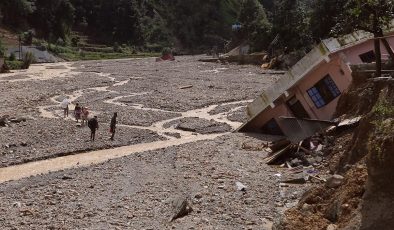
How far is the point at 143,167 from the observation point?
81.7 ft

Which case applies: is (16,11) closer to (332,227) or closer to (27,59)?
(27,59)

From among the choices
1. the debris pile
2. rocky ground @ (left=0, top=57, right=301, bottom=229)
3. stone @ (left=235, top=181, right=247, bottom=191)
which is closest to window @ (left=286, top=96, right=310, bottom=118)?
rocky ground @ (left=0, top=57, right=301, bottom=229)

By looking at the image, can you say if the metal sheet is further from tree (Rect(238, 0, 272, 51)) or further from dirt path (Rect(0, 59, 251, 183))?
tree (Rect(238, 0, 272, 51))

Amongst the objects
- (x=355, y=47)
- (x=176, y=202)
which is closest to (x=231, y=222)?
(x=176, y=202)

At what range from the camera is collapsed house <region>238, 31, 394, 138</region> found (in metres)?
30.7

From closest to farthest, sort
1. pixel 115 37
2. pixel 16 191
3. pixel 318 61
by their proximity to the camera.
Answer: pixel 16 191 < pixel 318 61 < pixel 115 37

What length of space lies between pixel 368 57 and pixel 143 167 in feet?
57.9

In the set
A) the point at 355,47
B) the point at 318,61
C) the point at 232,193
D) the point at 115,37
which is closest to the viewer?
the point at 232,193

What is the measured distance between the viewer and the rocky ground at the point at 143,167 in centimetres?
1722

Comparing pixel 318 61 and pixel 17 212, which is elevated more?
pixel 318 61

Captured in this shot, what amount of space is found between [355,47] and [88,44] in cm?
10734

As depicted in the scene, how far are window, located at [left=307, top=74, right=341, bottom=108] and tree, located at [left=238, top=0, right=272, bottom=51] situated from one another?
208 feet

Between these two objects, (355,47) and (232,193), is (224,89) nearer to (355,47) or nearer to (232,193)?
(355,47)

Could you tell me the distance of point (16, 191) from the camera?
21.0m
